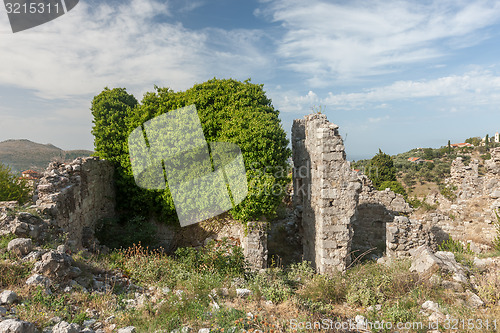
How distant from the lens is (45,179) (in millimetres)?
7719

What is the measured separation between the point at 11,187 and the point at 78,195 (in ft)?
7.45

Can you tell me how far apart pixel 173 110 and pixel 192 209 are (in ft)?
11.8

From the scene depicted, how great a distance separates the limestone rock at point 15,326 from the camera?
376 cm

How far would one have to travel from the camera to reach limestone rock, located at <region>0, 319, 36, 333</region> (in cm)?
376

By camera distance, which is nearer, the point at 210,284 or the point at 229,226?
the point at 210,284

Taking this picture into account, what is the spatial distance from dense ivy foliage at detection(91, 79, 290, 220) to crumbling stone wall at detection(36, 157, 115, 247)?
1.99 ft

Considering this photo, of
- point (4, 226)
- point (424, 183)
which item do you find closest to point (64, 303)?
point (4, 226)

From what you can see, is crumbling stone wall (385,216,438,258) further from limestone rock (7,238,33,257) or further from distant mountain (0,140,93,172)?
distant mountain (0,140,93,172)

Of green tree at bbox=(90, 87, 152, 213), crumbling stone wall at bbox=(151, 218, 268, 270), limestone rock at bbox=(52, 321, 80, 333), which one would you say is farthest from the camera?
green tree at bbox=(90, 87, 152, 213)

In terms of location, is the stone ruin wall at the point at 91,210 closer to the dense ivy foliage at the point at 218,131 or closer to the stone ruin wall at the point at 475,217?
the dense ivy foliage at the point at 218,131

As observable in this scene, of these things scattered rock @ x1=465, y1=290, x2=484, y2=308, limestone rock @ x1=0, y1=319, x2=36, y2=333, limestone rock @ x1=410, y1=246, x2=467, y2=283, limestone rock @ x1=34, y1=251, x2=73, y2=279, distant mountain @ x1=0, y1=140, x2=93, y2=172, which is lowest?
scattered rock @ x1=465, y1=290, x2=484, y2=308

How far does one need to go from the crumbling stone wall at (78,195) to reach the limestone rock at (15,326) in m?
3.62

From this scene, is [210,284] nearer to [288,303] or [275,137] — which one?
[288,303]

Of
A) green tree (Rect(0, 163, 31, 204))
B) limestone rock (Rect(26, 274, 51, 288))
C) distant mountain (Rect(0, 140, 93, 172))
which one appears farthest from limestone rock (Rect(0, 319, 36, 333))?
distant mountain (Rect(0, 140, 93, 172))
